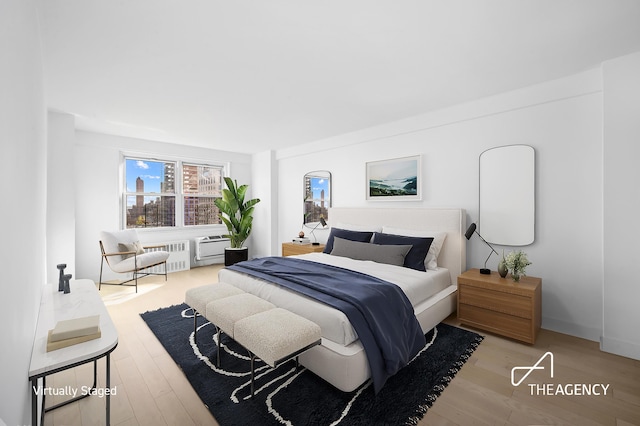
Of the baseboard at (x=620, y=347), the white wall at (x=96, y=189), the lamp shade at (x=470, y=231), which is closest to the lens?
the baseboard at (x=620, y=347)

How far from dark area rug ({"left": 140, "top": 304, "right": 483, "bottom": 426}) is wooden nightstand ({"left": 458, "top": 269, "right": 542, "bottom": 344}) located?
0.25 meters

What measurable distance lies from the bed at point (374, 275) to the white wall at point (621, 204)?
126 centimetres

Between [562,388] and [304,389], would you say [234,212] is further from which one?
[562,388]

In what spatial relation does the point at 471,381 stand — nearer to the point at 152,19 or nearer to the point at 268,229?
the point at 152,19

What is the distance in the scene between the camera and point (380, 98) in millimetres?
3332

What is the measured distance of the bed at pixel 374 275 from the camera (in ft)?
6.46

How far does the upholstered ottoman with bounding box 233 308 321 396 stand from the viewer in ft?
5.61

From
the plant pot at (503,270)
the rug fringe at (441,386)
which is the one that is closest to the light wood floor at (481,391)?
the rug fringe at (441,386)

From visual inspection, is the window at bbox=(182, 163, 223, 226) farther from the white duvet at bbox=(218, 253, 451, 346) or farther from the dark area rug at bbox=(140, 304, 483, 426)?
the dark area rug at bbox=(140, 304, 483, 426)

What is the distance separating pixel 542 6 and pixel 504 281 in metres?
2.31

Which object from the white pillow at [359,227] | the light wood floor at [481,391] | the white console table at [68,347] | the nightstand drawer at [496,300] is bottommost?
the light wood floor at [481,391]

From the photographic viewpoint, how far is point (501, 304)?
2.76 meters

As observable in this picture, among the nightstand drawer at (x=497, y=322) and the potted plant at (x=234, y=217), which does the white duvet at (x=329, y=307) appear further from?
the potted plant at (x=234, y=217)

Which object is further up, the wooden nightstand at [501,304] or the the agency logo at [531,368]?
the wooden nightstand at [501,304]
